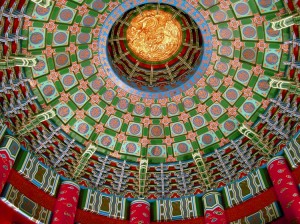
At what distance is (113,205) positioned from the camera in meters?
15.6

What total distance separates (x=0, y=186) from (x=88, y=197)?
3857 mm

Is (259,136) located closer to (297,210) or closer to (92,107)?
(297,210)

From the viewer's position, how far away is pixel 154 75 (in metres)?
18.4

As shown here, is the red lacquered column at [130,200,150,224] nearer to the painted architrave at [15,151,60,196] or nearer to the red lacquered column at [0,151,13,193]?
the painted architrave at [15,151,60,196]

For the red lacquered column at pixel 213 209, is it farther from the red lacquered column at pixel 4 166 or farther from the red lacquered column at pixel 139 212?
the red lacquered column at pixel 4 166

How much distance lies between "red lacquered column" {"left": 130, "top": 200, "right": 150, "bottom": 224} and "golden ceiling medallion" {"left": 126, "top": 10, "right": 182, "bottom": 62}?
6780 millimetres

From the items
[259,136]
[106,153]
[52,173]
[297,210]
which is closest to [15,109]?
[52,173]

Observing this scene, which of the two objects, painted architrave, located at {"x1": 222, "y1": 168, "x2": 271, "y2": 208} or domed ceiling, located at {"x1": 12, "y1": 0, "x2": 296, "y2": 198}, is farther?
domed ceiling, located at {"x1": 12, "y1": 0, "x2": 296, "y2": 198}

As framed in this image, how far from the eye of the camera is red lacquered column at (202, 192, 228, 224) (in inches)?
569

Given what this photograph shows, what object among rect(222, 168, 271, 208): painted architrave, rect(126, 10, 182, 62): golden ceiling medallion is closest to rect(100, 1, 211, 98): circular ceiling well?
rect(126, 10, 182, 62): golden ceiling medallion

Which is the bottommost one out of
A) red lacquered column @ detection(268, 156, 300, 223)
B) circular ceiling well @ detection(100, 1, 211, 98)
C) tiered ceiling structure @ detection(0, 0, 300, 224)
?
red lacquered column @ detection(268, 156, 300, 223)

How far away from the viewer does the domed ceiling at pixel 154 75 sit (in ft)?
50.1

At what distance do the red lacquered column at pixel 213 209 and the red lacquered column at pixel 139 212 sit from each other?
7.36 ft

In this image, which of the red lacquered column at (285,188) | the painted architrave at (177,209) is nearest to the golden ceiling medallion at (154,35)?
the painted architrave at (177,209)
